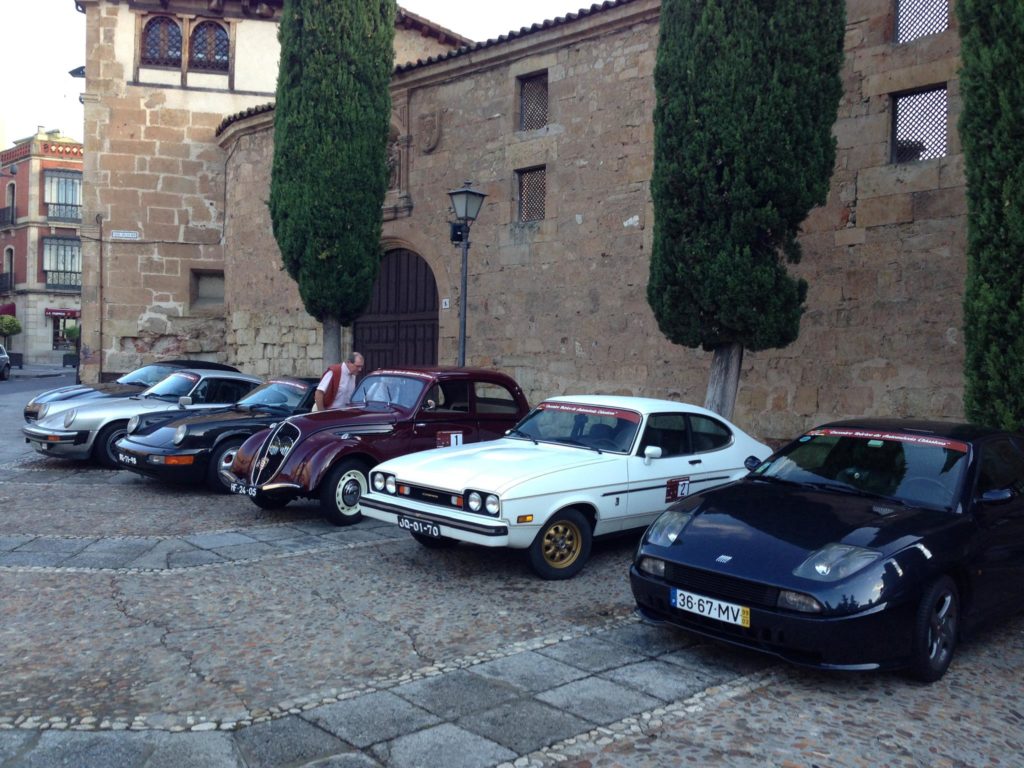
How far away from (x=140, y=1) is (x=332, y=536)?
1762cm

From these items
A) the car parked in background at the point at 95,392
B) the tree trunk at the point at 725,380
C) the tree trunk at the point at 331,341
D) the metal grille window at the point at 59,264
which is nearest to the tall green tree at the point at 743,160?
the tree trunk at the point at 725,380

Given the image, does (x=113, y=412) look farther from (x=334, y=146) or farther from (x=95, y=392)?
(x=334, y=146)

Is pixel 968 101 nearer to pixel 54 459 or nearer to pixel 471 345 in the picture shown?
pixel 471 345

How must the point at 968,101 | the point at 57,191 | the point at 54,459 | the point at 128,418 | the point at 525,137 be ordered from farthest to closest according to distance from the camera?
the point at 57,191 < the point at 525,137 < the point at 54,459 < the point at 128,418 < the point at 968,101

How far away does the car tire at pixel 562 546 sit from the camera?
6469 millimetres

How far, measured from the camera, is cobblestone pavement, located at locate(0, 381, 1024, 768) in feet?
12.6

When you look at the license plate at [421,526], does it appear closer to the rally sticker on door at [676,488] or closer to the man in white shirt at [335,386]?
the rally sticker on door at [676,488]

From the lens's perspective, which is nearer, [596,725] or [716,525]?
[596,725]

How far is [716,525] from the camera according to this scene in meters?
5.20

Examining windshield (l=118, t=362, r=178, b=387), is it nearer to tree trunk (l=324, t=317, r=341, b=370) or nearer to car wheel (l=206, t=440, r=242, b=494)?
tree trunk (l=324, t=317, r=341, b=370)

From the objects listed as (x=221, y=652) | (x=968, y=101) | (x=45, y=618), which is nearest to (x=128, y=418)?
(x=45, y=618)

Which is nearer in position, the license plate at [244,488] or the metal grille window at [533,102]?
the license plate at [244,488]

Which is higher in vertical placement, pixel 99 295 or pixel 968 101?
pixel 968 101

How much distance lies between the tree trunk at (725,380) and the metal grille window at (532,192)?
17.7 ft
